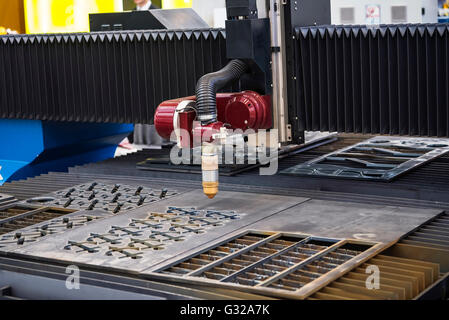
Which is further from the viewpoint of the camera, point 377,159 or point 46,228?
point 377,159

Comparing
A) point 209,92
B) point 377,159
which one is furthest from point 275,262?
point 377,159

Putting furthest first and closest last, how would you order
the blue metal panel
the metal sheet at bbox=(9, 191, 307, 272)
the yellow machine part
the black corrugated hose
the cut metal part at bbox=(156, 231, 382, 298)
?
1. the yellow machine part
2. the blue metal panel
3. the black corrugated hose
4. the metal sheet at bbox=(9, 191, 307, 272)
5. the cut metal part at bbox=(156, 231, 382, 298)

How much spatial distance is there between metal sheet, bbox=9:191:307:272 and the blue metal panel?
5.08ft

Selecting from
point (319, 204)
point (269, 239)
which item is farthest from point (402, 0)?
point (269, 239)

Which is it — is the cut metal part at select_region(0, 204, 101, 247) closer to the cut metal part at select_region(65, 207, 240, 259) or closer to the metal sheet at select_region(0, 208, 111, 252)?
the metal sheet at select_region(0, 208, 111, 252)

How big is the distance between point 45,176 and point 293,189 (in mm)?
1222

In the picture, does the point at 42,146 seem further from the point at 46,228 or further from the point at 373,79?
the point at 373,79

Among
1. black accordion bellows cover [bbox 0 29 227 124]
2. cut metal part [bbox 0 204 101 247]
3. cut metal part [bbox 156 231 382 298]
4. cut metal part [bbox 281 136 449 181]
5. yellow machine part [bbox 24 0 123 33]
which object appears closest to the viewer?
cut metal part [bbox 156 231 382 298]

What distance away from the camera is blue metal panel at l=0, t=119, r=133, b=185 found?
167 inches

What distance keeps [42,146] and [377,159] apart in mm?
1904

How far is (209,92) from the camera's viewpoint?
269 centimetres

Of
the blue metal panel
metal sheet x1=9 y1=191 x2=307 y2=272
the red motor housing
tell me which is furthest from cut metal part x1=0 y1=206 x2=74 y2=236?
the blue metal panel

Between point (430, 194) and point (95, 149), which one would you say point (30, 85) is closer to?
point (95, 149)
